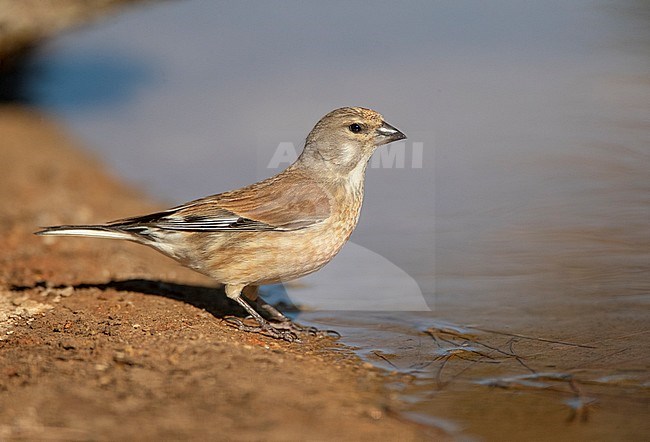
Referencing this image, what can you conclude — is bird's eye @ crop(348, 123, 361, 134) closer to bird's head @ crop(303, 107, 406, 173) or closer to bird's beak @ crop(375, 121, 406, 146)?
bird's head @ crop(303, 107, 406, 173)

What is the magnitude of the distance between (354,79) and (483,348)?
607 cm

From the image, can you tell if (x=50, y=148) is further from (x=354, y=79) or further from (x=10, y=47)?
(x=354, y=79)

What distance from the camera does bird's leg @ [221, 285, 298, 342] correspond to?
4.56 metres

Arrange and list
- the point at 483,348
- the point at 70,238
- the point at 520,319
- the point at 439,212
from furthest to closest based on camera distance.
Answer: the point at 439,212 < the point at 70,238 < the point at 520,319 < the point at 483,348

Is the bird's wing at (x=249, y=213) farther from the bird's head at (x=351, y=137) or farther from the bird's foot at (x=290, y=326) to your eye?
the bird's foot at (x=290, y=326)

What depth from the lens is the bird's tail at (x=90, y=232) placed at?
4.61 metres

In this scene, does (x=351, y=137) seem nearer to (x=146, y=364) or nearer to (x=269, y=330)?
(x=269, y=330)

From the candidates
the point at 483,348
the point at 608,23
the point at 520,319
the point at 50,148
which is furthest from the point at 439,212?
the point at 608,23

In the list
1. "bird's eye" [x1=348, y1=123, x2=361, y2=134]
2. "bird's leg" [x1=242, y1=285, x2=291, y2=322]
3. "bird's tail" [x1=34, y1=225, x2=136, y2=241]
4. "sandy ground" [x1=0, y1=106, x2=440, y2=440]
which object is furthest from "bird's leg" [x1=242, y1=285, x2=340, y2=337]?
"bird's eye" [x1=348, y1=123, x2=361, y2=134]

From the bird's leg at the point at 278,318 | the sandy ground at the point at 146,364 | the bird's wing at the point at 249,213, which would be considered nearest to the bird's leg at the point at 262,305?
the bird's leg at the point at 278,318

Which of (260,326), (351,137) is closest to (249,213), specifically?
(260,326)

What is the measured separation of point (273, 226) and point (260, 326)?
1.75 ft

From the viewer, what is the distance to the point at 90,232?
183 inches

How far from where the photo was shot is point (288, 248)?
456cm
